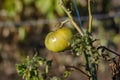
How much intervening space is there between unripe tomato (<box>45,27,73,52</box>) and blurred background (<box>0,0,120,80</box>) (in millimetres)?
3745

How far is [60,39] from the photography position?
1.30 metres

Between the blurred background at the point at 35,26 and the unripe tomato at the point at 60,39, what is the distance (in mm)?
3745

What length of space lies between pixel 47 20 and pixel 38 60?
4.27 metres

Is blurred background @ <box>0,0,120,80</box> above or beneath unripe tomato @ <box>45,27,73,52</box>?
beneath

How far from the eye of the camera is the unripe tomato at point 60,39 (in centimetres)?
129

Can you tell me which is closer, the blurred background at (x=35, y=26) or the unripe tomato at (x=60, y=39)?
the unripe tomato at (x=60, y=39)

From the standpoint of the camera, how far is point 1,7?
5.29 metres

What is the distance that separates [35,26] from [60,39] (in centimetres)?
442

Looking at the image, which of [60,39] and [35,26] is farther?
[35,26]

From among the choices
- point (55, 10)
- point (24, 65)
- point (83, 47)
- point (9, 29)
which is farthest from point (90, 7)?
point (9, 29)

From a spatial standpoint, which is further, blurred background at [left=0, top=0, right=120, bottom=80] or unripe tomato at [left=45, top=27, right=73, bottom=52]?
blurred background at [left=0, top=0, right=120, bottom=80]

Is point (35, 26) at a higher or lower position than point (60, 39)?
lower

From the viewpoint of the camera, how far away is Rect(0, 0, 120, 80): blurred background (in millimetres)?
5273

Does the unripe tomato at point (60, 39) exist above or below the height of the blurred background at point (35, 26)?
above
